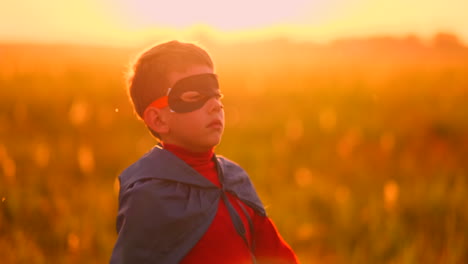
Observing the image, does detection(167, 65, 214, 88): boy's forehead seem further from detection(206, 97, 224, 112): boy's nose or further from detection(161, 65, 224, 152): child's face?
detection(206, 97, 224, 112): boy's nose

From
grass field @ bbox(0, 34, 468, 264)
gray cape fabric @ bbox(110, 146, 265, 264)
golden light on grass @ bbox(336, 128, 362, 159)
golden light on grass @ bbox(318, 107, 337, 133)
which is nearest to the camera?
gray cape fabric @ bbox(110, 146, 265, 264)

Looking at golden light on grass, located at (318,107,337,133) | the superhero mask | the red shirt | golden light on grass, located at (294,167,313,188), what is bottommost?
golden light on grass, located at (294,167,313,188)

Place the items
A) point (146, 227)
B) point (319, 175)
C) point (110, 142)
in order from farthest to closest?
point (110, 142)
point (319, 175)
point (146, 227)

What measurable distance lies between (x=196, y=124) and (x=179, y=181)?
0.22 metres

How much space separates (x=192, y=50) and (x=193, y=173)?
0.49 meters

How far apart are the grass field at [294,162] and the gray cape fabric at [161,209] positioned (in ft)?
1.34

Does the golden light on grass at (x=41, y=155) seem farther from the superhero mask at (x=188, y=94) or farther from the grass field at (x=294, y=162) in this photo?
the superhero mask at (x=188, y=94)

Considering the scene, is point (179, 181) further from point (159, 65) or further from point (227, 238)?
point (159, 65)

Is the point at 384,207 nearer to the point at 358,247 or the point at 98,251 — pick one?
the point at 358,247

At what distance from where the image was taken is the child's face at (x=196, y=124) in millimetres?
1763

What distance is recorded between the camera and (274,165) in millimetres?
4691

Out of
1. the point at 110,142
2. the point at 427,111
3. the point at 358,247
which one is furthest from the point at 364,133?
Result: the point at 110,142

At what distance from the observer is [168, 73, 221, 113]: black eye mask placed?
1764mm


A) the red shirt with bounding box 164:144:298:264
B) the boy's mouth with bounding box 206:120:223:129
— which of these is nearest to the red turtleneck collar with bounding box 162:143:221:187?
the red shirt with bounding box 164:144:298:264
